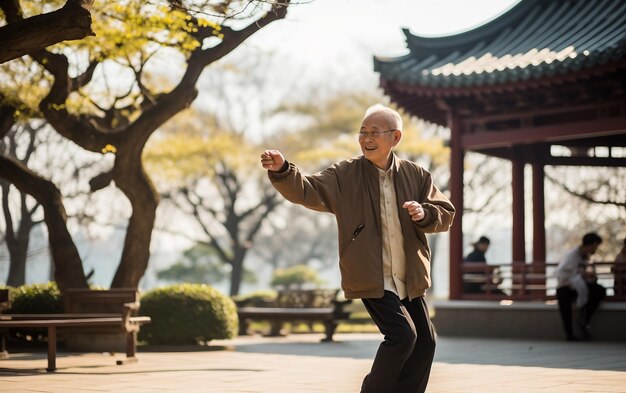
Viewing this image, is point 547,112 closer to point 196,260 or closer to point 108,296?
point 108,296

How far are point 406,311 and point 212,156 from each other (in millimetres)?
31399

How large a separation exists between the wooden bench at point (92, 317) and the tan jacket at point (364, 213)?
5.58 meters

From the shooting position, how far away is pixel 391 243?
6.04m

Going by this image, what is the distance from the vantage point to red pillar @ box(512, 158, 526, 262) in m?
19.0

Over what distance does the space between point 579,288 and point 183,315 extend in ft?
20.0

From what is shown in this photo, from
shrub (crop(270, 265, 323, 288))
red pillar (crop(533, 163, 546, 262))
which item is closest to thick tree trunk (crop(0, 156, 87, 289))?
red pillar (crop(533, 163, 546, 262))

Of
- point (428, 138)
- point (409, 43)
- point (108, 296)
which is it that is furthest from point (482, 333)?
point (428, 138)

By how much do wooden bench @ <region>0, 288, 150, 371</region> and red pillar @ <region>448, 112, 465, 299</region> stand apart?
21.8 ft

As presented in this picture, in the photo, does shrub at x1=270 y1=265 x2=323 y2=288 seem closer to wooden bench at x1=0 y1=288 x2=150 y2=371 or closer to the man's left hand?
wooden bench at x1=0 y1=288 x2=150 y2=371

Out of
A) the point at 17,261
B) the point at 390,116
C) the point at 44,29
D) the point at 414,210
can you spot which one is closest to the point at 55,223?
the point at 44,29

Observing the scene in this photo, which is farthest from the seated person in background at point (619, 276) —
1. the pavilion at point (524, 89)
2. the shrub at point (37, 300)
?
the shrub at point (37, 300)

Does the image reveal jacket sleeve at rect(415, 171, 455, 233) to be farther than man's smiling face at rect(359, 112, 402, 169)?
No

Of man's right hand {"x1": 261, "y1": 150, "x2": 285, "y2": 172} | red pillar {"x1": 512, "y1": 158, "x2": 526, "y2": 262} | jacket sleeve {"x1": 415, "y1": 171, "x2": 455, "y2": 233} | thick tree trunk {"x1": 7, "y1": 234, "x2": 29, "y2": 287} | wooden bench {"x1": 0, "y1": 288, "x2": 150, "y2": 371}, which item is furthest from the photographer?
thick tree trunk {"x1": 7, "y1": 234, "x2": 29, "y2": 287}

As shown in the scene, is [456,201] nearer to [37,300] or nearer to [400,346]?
[37,300]
